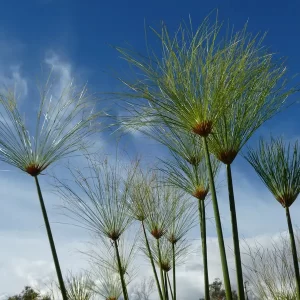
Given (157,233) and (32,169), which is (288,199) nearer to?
(157,233)

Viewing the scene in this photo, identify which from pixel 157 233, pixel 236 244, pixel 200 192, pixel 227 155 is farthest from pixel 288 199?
pixel 236 244

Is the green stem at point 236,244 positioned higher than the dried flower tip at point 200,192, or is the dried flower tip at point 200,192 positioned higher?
the dried flower tip at point 200,192

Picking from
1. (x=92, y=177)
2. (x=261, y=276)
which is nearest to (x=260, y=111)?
(x=92, y=177)

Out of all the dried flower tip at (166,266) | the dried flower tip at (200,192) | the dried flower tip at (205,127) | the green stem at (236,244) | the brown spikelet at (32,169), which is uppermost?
the dried flower tip at (200,192)

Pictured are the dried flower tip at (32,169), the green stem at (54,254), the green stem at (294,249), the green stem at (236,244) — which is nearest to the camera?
the green stem at (236,244)

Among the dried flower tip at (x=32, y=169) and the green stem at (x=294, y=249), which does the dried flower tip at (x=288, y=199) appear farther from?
the dried flower tip at (x=32, y=169)

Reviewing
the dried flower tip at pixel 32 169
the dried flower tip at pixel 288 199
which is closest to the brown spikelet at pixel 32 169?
the dried flower tip at pixel 32 169

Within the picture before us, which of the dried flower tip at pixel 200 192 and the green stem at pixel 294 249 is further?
the dried flower tip at pixel 200 192

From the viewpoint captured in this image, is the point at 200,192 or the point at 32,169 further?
the point at 200,192

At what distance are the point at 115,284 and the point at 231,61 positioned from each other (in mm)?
4953

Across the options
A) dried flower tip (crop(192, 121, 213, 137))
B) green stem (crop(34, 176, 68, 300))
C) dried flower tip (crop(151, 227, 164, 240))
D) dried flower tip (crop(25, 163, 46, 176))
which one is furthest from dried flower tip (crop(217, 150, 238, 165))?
dried flower tip (crop(151, 227, 164, 240))

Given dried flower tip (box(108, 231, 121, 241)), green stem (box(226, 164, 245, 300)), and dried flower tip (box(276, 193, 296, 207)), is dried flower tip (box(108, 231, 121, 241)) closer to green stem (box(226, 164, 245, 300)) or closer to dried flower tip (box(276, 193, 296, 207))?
dried flower tip (box(276, 193, 296, 207))

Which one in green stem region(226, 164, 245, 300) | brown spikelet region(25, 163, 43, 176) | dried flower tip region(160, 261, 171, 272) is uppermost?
brown spikelet region(25, 163, 43, 176)

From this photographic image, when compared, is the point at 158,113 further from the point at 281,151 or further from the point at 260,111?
the point at 281,151
